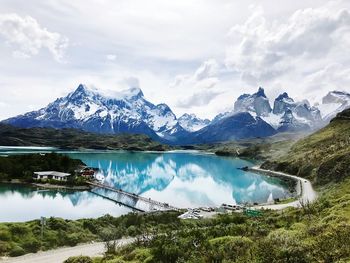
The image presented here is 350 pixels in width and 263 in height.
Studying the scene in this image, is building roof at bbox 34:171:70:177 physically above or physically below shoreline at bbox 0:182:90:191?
above

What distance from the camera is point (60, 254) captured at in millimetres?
35625

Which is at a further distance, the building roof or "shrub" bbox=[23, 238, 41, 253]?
the building roof

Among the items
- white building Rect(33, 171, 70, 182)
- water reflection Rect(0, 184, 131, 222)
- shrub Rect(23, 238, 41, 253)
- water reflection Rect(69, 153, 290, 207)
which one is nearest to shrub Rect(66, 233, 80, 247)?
shrub Rect(23, 238, 41, 253)

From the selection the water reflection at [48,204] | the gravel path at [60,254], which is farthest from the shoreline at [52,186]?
the gravel path at [60,254]

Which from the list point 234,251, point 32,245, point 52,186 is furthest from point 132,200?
point 234,251

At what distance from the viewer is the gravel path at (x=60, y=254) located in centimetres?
3297

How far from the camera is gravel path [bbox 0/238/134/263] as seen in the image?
108 feet

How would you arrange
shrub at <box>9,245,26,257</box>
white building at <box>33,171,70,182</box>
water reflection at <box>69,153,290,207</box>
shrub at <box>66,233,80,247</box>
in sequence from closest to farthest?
shrub at <box>9,245,26,257</box>
shrub at <box>66,233,80,247</box>
water reflection at <box>69,153,290,207</box>
white building at <box>33,171,70,182</box>

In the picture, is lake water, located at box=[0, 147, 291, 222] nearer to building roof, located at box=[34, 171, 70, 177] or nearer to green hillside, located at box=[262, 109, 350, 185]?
green hillside, located at box=[262, 109, 350, 185]

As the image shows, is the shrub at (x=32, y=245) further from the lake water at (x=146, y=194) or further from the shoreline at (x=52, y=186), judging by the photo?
the shoreline at (x=52, y=186)

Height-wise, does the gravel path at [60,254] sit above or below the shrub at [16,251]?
below

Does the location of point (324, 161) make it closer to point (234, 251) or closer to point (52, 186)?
point (52, 186)

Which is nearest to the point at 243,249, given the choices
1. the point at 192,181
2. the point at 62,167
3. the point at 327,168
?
the point at 327,168

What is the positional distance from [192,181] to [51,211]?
85720mm
